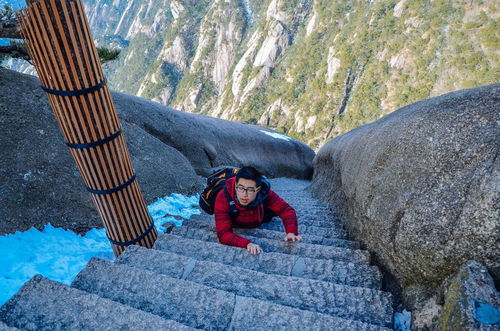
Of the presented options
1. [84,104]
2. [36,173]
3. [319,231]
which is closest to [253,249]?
[319,231]

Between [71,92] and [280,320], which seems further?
[71,92]

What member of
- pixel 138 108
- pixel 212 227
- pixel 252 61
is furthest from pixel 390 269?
pixel 252 61

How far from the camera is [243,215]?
3.54 metres

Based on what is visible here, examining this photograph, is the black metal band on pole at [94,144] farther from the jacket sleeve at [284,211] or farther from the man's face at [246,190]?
the jacket sleeve at [284,211]

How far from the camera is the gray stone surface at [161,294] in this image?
1836 millimetres

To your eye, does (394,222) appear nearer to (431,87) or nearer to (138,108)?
(138,108)

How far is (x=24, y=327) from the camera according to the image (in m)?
1.70

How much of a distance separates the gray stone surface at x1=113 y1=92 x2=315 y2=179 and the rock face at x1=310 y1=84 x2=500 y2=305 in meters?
8.98

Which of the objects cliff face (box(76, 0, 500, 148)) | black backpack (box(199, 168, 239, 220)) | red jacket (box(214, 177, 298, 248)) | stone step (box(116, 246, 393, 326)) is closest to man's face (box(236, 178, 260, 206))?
red jacket (box(214, 177, 298, 248))

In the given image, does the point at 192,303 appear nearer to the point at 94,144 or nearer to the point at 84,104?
the point at 94,144

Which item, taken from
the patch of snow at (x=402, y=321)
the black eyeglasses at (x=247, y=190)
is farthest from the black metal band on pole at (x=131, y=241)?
the patch of snow at (x=402, y=321)

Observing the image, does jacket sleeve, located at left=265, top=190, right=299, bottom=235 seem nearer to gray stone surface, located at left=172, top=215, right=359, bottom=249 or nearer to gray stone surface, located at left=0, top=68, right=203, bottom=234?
gray stone surface, located at left=172, top=215, right=359, bottom=249

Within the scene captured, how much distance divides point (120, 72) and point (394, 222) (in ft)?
606

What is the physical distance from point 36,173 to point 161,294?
4622mm
